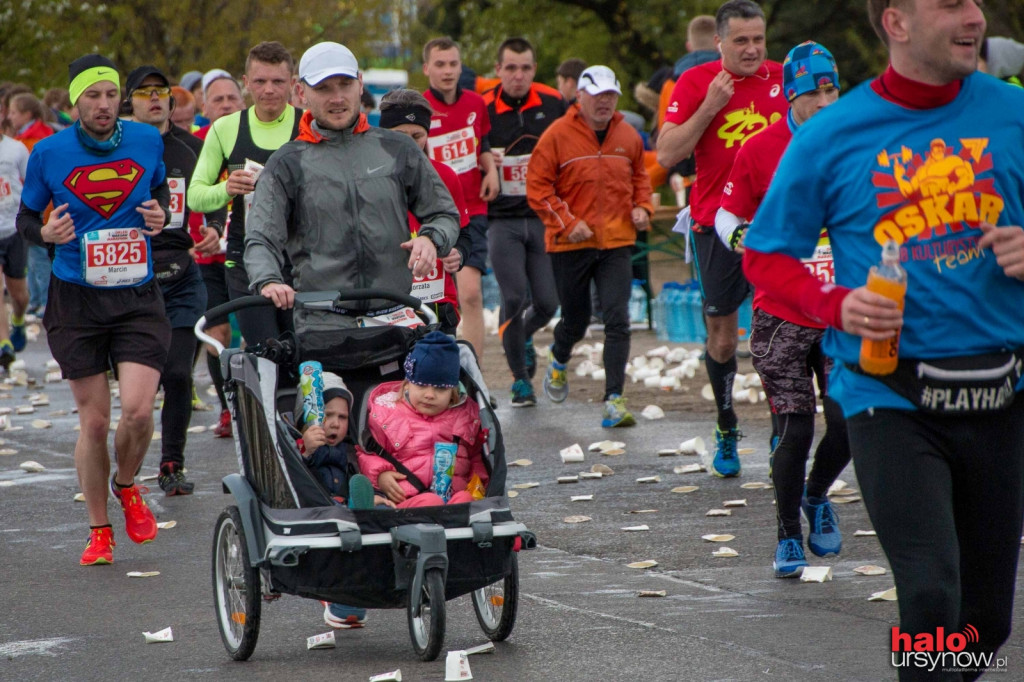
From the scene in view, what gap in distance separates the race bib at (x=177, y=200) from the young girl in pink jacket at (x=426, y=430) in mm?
4252

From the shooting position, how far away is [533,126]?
1280 centimetres

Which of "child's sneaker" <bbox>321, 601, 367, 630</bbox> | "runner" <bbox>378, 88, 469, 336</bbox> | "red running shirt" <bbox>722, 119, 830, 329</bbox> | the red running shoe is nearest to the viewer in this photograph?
"child's sneaker" <bbox>321, 601, 367, 630</bbox>

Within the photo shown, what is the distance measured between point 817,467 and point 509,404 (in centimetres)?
599

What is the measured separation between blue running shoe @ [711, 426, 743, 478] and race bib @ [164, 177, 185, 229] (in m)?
3.47

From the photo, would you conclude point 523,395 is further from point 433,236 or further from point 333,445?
point 333,445

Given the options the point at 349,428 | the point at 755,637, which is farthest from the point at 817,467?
the point at 349,428

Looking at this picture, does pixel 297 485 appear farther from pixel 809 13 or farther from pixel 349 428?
pixel 809 13

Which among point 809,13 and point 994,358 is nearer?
point 994,358

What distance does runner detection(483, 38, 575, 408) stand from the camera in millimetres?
12195

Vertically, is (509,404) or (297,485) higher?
(297,485)

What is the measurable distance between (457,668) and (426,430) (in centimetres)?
90

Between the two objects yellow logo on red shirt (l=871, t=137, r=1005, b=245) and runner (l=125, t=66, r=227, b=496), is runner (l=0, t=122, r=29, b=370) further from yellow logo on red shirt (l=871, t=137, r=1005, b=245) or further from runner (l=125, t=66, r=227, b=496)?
yellow logo on red shirt (l=871, t=137, r=1005, b=245)

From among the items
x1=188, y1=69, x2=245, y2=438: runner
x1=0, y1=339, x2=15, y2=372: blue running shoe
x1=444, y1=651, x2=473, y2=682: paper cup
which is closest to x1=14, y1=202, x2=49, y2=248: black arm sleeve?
x1=188, y1=69, x2=245, y2=438: runner

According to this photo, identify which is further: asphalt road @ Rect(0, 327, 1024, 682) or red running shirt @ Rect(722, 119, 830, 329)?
red running shirt @ Rect(722, 119, 830, 329)
